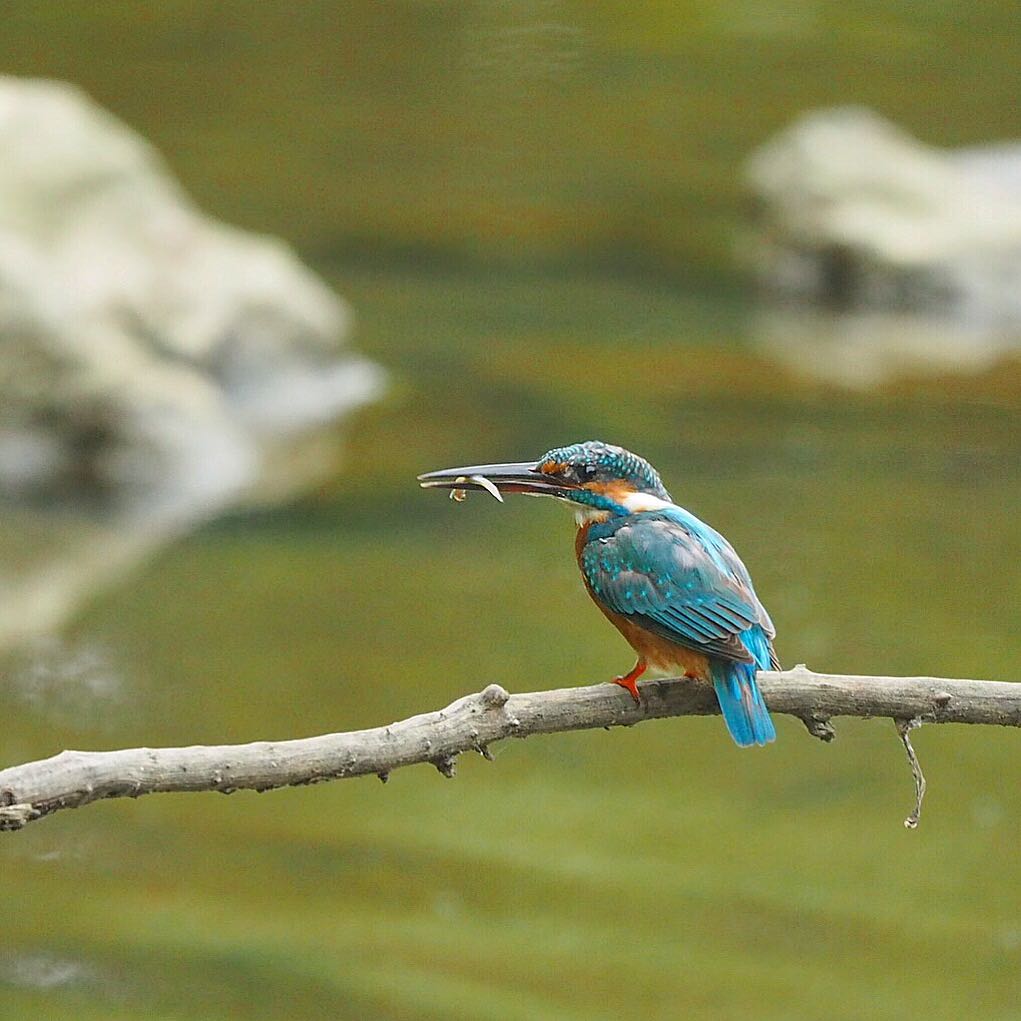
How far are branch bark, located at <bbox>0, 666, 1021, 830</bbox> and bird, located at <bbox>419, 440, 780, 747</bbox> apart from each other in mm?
79

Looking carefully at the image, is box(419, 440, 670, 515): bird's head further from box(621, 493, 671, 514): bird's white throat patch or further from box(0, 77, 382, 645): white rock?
box(0, 77, 382, 645): white rock

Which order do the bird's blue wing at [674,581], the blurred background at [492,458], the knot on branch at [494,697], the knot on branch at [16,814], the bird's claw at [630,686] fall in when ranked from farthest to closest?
1. the blurred background at [492,458]
2. the bird's blue wing at [674,581]
3. the bird's claw at [630,686]
4. the knot on branch at [494,697]
5. the knot on branch at [16,814]

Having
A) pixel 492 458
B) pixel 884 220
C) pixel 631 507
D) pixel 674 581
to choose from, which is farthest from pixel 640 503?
pixel 884 220

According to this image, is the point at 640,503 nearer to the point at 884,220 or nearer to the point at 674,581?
the point at 674,581

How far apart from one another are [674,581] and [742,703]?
21cm

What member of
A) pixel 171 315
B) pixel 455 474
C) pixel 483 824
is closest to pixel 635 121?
pixel 171 315

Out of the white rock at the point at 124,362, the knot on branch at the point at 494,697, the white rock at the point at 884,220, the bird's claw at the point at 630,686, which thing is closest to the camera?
the knot on branch at the point at 494,697

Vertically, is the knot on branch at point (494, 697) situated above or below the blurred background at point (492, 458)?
below

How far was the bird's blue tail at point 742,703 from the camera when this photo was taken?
2199mm

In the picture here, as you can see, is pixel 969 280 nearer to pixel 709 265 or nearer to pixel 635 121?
pixel 709 265

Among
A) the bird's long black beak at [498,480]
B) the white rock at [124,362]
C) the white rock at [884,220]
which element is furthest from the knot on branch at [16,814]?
the white rock at [884,220]

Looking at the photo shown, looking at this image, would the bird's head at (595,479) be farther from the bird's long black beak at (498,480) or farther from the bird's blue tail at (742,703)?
the bird's blue tail at (742,703)

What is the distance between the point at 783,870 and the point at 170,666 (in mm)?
2100

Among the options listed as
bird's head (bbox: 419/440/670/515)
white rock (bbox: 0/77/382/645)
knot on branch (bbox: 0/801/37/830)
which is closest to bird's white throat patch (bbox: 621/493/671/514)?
bird's head (bbox: 419/440/670/515)
